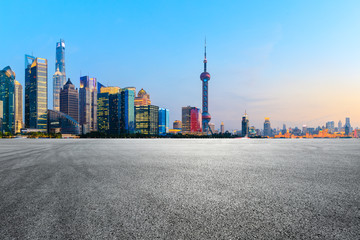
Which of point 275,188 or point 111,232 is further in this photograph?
point 275,188

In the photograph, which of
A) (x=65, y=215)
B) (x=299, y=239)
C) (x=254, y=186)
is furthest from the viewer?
(x=254, y=186)

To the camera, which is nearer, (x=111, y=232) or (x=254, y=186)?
(x=111, y=232)

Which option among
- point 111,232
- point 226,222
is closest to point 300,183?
point 226,222

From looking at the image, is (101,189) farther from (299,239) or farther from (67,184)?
(299,239)

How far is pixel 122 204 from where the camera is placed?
26.3 ft

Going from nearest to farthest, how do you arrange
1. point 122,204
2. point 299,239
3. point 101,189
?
point 299,239, point 122,204, point 101,189

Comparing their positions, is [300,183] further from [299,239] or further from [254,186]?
[299,239]

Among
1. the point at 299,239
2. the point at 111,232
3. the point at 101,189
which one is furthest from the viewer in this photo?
the point at 101,189

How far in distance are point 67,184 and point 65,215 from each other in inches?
189

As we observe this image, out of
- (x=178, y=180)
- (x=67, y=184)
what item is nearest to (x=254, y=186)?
(x=178, y=180)

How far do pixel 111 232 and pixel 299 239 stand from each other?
4.25 metres

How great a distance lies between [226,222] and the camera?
6.39m

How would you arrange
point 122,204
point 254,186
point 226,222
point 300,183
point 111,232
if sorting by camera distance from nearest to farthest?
point 111,232, point 226,222, point 122,204, point 254,186, point 300,183

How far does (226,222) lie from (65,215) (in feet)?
14.6
